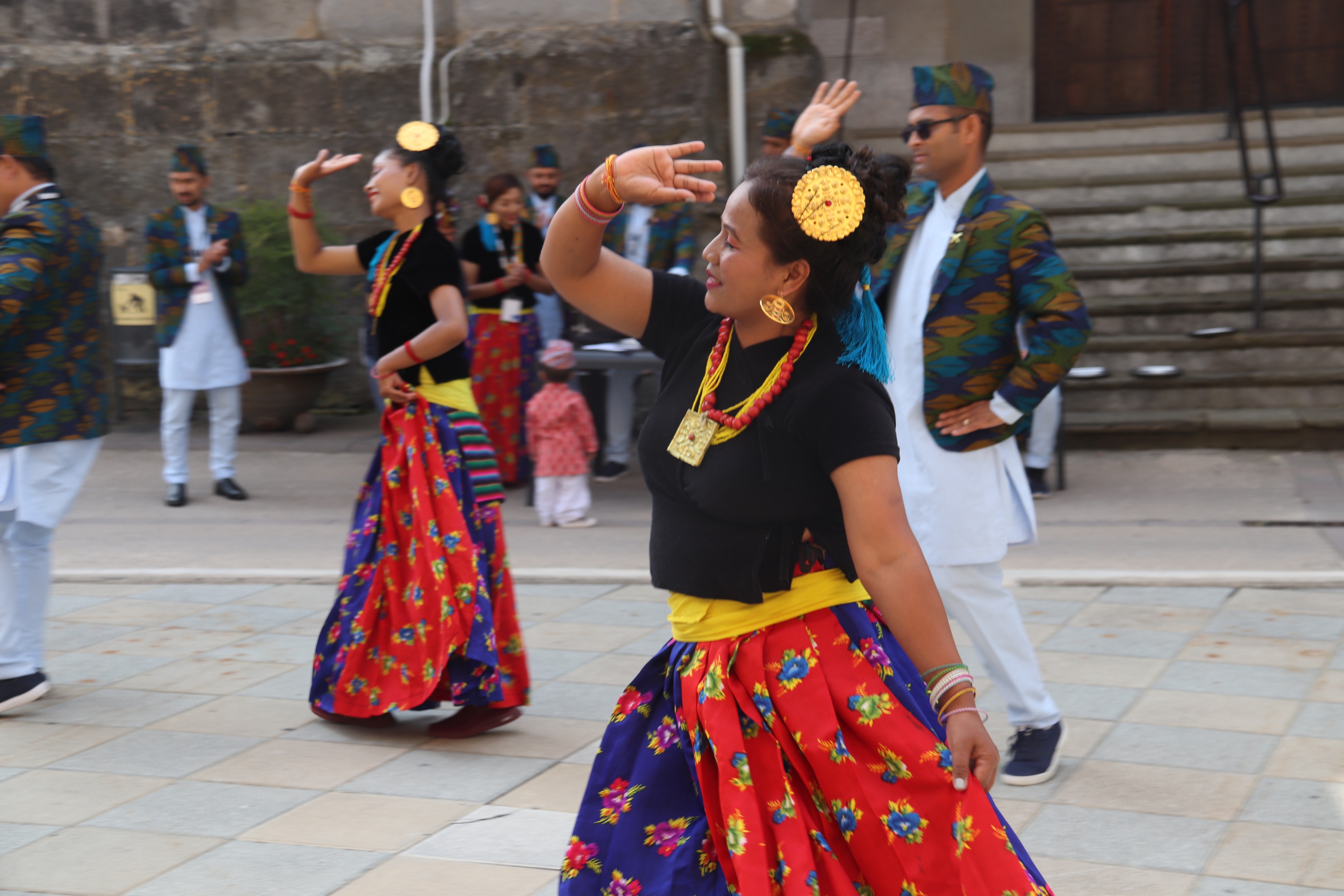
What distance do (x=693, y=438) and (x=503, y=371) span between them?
21.4 ft

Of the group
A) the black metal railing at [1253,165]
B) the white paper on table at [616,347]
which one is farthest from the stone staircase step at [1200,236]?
the white paper on table at [616,347]

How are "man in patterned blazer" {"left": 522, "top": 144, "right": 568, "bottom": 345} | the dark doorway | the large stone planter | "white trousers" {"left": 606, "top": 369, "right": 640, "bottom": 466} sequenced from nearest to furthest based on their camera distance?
"man in patterned blazer" {"left": 522, "top": 144, "right": 568, "bottom": 345} → "white trousers" {"left": 606, "top": 369, "right": 640, "bottom": 466} → the large stone planter → the dark doorway

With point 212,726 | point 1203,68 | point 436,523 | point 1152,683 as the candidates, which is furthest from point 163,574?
point 1203,68

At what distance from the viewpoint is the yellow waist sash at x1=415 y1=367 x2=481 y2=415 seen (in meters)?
4.61

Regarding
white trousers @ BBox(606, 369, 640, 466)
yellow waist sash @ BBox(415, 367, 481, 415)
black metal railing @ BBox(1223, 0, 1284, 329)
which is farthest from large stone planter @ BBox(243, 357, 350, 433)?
black metal railing @ BBox(1223, 0, 1284, 329)

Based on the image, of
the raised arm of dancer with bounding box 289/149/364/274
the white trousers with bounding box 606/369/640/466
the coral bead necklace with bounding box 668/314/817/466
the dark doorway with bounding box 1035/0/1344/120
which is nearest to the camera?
the coral bead necklace with bounding box 668/314/817/466

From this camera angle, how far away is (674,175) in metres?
2.46

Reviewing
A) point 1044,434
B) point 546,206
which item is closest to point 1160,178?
point 1044,434

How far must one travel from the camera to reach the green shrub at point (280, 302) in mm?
10367

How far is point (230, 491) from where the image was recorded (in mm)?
8703

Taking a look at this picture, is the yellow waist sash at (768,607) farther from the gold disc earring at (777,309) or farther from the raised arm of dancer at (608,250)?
the raised arm of dancer at (608,250)

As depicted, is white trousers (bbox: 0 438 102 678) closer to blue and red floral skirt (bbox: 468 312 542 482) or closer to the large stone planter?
blue and red floral skirt (bbox: 468 312 542 482)

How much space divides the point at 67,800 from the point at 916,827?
9.11 ft

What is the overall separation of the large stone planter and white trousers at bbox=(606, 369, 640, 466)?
265 cm
